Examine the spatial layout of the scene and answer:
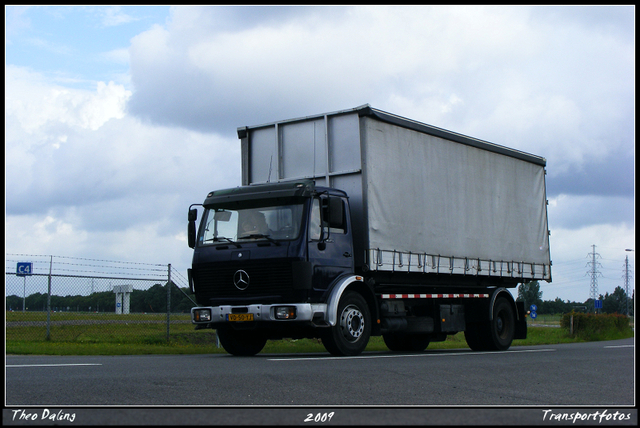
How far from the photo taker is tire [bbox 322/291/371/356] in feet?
38.2

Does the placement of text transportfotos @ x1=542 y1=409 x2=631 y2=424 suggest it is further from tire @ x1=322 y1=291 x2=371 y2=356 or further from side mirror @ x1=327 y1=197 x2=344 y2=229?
side mirror @ x1=327 y1=197 x2=344 y2=229

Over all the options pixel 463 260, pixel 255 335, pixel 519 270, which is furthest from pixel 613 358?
pixel 255 335

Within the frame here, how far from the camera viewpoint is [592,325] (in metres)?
31.8

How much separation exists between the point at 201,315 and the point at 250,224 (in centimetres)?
171

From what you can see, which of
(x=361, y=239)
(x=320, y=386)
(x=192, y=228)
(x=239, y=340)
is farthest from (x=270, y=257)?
(x=320, y=386)

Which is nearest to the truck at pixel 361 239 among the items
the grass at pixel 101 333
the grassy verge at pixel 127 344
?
the grassy verge at pixel 127 344

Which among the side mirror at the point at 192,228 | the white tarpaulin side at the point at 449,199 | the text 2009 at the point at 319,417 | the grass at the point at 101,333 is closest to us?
the text 2009 at the point at 319,417

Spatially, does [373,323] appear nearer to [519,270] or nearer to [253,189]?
[253,189]

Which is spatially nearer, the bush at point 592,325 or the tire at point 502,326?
the tire at point 502,326

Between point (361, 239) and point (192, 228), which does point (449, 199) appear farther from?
point (192, 228)

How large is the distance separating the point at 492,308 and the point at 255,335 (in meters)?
5.63

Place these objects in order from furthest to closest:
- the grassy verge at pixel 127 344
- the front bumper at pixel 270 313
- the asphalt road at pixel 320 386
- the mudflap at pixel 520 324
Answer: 1. the mudflap at pixel 520 324
2. the grassy verge at pixel 127 344
3. the front bumper at pixel 270 313
4. the asphalt road at pixel 320 386

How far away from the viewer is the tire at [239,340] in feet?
41.4

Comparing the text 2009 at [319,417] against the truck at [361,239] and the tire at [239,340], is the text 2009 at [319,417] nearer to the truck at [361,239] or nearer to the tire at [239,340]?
the truck at [361,239]
